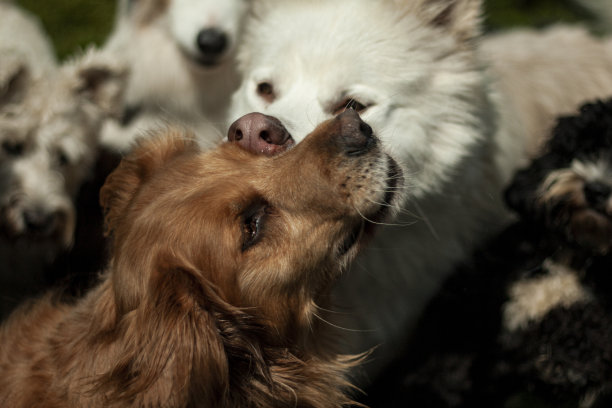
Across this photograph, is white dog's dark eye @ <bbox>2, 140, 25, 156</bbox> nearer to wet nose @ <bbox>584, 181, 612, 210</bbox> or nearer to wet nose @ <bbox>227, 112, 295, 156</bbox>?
wet nose @ <bbox>227, 112, 295, 156</bbox>

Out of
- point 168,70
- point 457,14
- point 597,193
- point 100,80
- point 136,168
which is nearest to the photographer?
point 136,168

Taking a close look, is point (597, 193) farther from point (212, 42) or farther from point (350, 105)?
point (212, 42)

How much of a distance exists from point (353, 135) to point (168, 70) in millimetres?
2434

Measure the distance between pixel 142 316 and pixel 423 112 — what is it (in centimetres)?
161

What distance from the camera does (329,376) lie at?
7.80ft

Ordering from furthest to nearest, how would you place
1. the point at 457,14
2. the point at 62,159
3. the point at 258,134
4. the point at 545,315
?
the point at 62,159 < the point at 545,315 < the point at 457,14 < the point at 258,134

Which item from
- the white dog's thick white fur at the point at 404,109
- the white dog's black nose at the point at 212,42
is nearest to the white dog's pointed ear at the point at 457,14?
the white dog's thick white fur at the point at 404,109

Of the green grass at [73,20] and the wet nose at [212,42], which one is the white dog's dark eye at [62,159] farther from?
the green grass at [73,20]

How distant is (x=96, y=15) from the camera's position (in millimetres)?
6227

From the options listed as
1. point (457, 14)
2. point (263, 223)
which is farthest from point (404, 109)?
point (263, 223)

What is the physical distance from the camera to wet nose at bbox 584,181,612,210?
2715mm

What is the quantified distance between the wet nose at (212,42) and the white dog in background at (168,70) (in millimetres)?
12

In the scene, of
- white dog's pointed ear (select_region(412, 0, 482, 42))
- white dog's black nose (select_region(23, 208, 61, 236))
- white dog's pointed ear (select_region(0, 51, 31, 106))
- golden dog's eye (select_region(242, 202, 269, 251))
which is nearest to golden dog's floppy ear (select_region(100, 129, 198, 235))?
golden dog's eye (select_region(242, 202, 269, 251))

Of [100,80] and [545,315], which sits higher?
[100,80]
